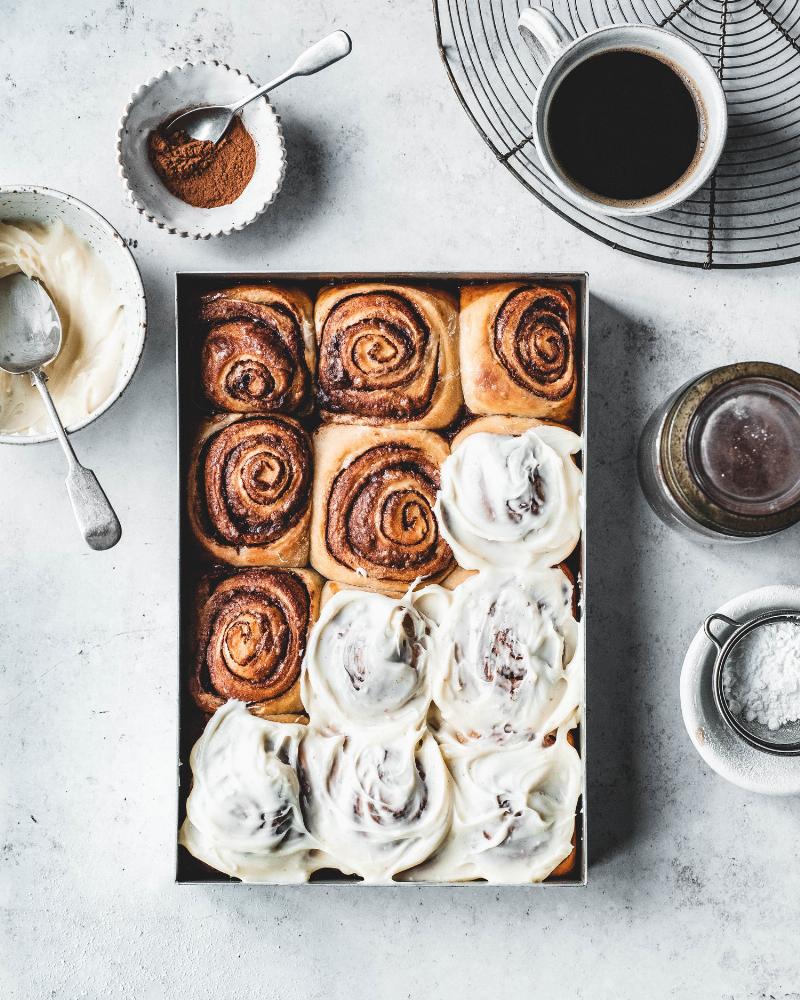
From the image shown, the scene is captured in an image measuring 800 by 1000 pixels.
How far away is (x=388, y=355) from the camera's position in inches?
72.5

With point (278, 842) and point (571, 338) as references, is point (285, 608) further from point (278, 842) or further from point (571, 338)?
point (571, 338)

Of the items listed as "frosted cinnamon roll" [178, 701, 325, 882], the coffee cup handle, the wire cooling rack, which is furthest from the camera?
the wire cooling rack

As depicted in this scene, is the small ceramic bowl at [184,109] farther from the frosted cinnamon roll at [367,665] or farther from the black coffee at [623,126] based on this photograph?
the frosted cinnamon roll at [367,665]

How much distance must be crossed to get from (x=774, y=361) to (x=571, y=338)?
501 mm

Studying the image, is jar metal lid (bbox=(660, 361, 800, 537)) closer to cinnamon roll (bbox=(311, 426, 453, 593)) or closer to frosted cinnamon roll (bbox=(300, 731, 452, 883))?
cinnamon roll (bbox=(311, 426, 453, 593))

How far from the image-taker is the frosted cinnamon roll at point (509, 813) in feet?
5.82

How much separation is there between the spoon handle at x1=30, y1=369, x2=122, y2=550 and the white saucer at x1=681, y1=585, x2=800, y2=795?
1159 mm

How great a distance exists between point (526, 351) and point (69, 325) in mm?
924

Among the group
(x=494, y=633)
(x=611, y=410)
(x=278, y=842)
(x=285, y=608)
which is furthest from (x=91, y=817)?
(x=611, y=410)

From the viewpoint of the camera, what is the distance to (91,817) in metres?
2.04

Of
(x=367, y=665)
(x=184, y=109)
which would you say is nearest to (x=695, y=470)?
(x=367, y=665)

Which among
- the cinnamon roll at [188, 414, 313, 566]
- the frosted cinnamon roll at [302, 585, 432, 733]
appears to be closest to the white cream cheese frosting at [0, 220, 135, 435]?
the cinnamon roll at [188, 414, 313, 566]

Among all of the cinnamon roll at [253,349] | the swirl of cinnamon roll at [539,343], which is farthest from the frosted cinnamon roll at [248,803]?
the swirl of cinnamon roll at [539,343]

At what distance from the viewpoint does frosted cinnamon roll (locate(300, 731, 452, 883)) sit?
1761 mm
